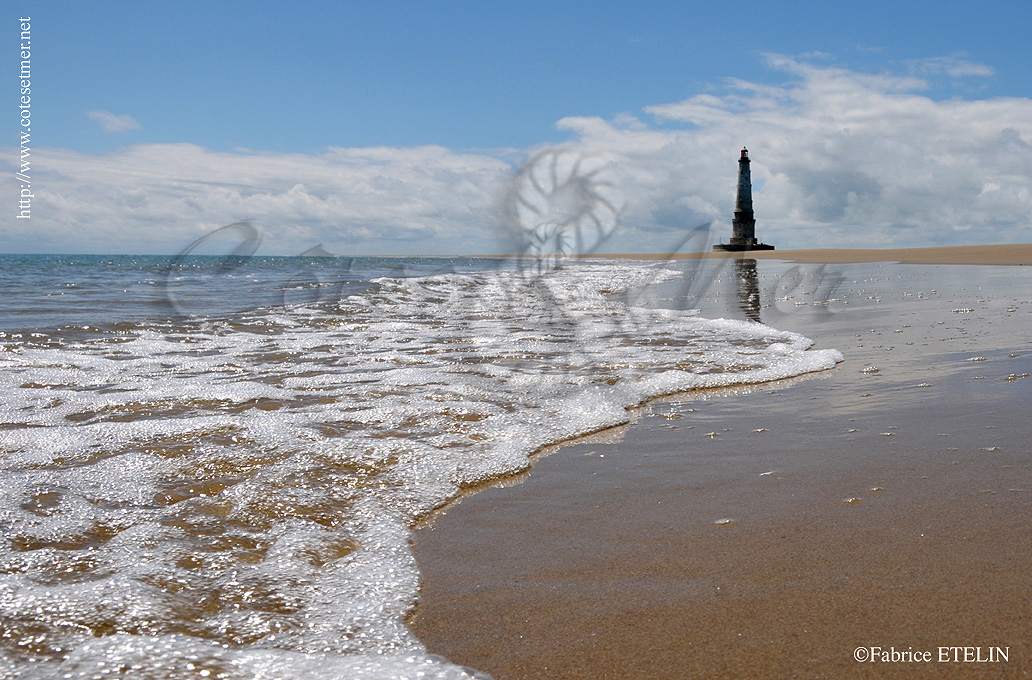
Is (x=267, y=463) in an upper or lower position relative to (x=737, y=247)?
lower

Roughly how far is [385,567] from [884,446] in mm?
2212

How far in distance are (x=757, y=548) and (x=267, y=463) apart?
6.74ft

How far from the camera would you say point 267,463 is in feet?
10.2

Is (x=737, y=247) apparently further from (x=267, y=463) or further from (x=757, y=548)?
(x=757, y=548)

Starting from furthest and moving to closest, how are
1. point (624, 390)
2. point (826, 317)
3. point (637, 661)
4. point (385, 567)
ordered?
point (826, 317), point (624, 390), point (385, 567), point (637, 661)

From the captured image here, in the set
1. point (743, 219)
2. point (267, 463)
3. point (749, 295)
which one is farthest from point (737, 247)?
point (267, 463)

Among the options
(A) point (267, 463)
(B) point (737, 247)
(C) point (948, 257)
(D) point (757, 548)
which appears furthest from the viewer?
(B) point (737, 247)

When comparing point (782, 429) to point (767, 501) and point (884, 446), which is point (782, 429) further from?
point (767, 501)

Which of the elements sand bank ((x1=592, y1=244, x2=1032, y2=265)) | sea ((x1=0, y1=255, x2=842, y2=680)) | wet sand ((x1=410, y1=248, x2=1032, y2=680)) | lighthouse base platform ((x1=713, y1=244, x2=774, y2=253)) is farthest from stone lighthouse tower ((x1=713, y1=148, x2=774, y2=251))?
wet sand ((x1=410, y1=248, x2=1032, y2=680))

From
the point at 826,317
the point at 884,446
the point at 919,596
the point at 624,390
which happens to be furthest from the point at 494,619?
the point at 826,317

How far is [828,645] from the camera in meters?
1.62

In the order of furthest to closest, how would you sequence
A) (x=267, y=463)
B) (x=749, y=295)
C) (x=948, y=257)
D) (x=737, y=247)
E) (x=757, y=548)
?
(x=737, y=247) → (x=948, y=257) → (x=749, y=295) → (x=267, y=463) → (x=757, y=548)

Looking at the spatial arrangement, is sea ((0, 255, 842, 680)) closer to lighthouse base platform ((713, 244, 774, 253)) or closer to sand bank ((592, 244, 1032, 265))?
sand bank ((592, 244, 1032, 265))

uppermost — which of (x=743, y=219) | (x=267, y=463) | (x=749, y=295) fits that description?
(x=743, y=219)
